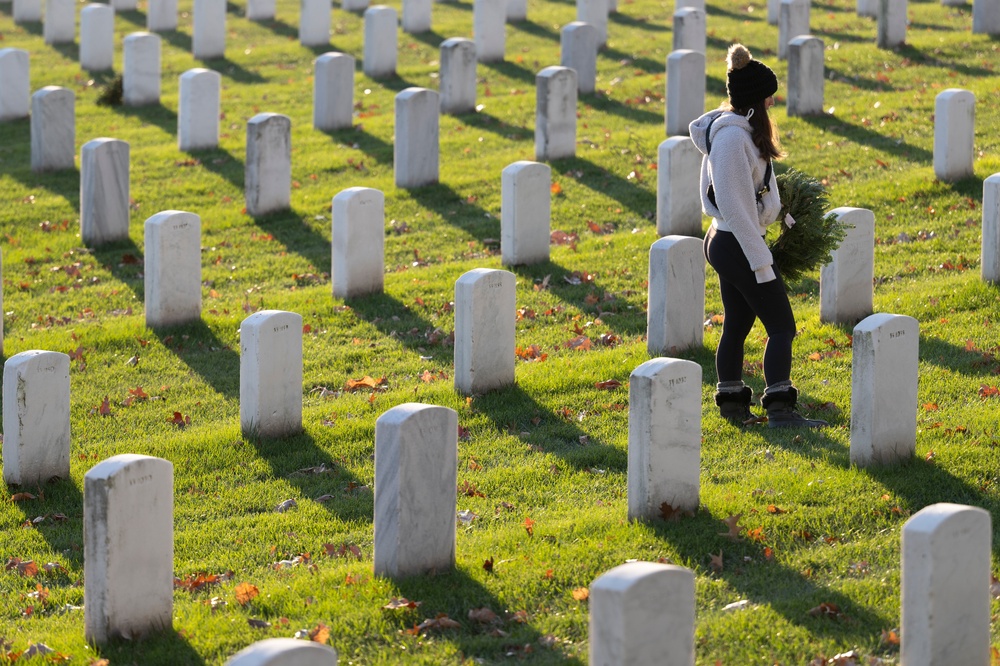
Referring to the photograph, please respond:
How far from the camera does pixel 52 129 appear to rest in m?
14.2

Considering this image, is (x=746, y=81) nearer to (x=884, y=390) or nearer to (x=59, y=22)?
(x=884, y=390)

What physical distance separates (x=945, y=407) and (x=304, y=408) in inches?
148

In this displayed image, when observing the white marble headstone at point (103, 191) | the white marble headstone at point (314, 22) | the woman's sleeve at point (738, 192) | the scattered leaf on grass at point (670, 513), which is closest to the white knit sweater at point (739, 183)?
the woman's sleeve at point (738, 192)

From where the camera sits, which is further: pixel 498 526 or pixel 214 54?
pixel 214 54

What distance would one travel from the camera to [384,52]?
59.2 ft

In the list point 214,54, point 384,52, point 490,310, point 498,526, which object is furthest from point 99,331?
point 214,54

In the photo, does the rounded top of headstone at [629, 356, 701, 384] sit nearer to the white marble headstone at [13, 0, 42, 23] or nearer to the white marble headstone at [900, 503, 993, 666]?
the white marble headstone at [900, 503, 993, 666]

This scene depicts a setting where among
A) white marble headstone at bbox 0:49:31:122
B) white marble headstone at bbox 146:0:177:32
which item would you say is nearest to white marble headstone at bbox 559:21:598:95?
white marble headstone at bbox 0:49:31:122

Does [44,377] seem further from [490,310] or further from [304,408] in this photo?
[490,310]

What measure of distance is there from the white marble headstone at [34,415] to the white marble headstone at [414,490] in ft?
7.56

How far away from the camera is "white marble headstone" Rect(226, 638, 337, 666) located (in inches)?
165

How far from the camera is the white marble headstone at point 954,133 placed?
1213 cm

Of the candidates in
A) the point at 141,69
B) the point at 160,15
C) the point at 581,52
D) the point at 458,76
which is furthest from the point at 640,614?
the point at 160,15

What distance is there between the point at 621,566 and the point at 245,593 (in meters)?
2.05
